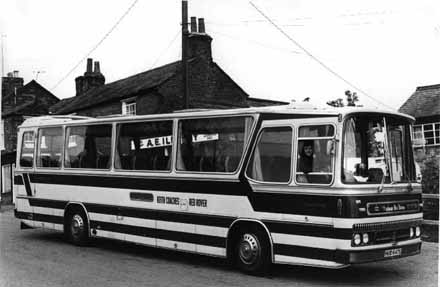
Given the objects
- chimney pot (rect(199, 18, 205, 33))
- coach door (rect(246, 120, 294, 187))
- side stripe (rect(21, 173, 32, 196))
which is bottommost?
side stripe (rect(21, 173, 32, 196))

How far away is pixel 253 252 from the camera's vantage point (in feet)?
28.6

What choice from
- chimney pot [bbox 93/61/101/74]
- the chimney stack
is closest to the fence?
the chimney stack

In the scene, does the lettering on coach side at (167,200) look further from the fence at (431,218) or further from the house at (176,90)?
the house at (176,90)

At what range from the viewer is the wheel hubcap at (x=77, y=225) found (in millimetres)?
12113

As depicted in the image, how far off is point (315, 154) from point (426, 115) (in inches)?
1014

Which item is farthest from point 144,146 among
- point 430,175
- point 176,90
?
point 176,90

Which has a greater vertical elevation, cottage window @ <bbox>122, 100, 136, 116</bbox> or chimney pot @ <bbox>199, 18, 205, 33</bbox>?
chimney pot @ <bbox>199, 18, 205, 33</bbox>

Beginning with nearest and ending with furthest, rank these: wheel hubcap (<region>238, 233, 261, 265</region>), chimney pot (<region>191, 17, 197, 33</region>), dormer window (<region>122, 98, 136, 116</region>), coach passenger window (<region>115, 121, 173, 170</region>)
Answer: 1. wheel hubcap (<region>238, 233, 261, 265</region>)
2. coach passenger window (<region>115, 121, 173, 170</region>)
3. chimney pot (<region>191, 17, 197, 33</region>)
4. dormer window (<region>122, 98, 136, 116</region>)

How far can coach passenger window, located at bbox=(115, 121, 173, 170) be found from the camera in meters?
10.4

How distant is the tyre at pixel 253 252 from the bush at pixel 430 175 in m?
8.60

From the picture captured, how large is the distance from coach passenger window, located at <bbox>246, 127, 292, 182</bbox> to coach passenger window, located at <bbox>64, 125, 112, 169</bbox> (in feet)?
12.7

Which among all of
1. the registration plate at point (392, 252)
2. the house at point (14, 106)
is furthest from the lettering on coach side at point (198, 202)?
the house at point (14, 106)

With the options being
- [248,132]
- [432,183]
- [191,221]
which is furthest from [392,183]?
[432,183]

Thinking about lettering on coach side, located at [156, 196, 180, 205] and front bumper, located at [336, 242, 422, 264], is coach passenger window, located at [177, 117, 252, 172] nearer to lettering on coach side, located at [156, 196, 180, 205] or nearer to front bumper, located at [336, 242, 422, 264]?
lettering on coach side, located at [156, 196, 180, 205]
